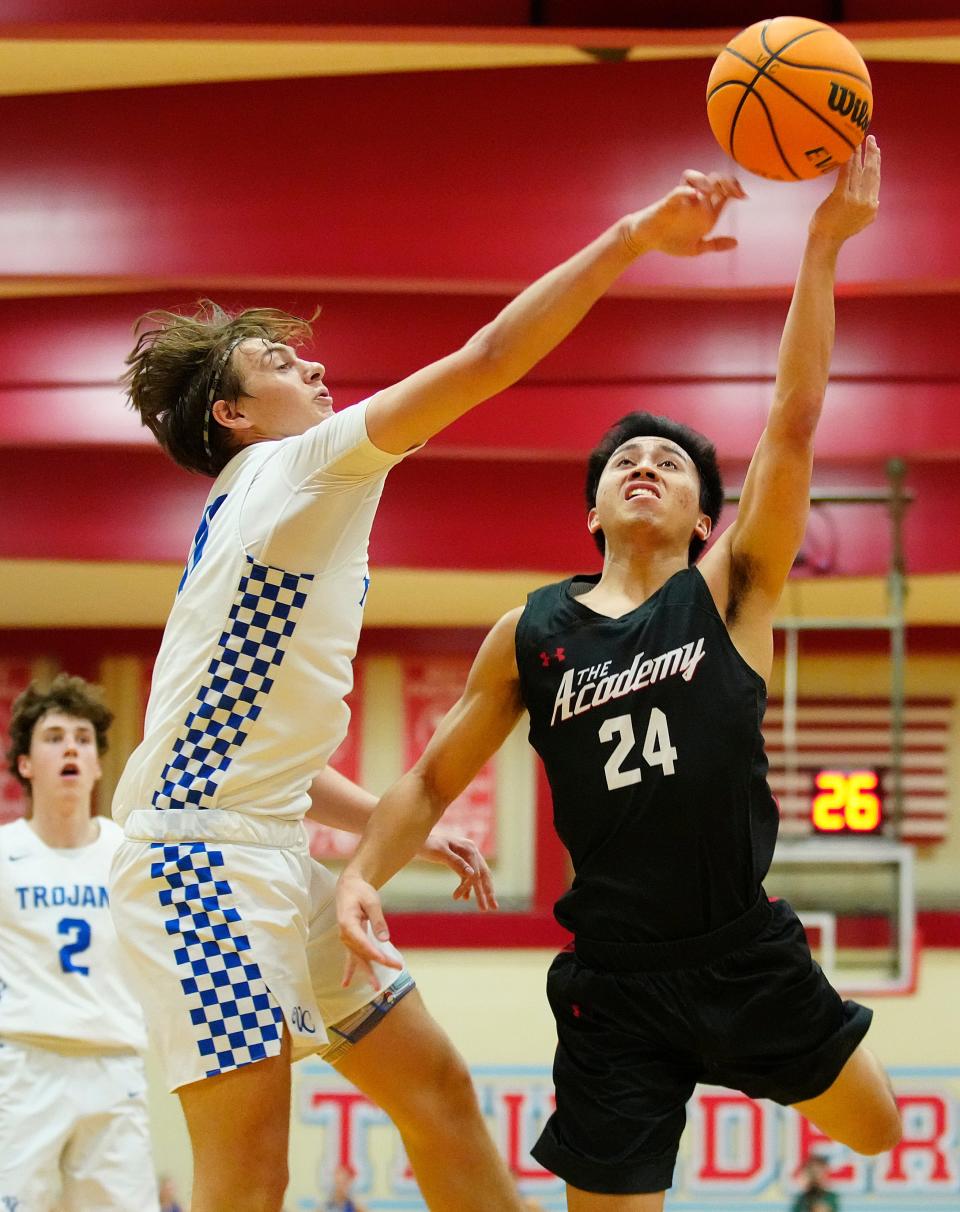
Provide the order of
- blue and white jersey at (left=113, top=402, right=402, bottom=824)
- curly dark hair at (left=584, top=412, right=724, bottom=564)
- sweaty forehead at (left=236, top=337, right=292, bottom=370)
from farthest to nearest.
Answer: curly dark hair at (left=584, top=412, right=724, bottom=564) < sweaty forehead at (left=236, top=337, right=292, bottom=370) < blue and white jersey at (left=113, top=402, right=402, bottom=824)

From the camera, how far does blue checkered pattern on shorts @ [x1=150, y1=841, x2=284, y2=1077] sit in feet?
10.7

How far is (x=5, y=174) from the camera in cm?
779

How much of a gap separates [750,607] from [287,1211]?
8562mm

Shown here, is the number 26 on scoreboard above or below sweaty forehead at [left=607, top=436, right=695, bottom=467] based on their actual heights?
below

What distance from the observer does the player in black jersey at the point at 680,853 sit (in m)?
3.48

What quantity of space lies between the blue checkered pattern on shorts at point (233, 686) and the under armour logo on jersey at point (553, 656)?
0.60m

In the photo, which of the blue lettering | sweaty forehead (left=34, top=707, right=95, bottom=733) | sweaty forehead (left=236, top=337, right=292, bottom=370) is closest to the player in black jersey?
the blue lettering

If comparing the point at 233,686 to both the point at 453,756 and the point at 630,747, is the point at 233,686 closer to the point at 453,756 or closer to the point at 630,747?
the point at 453,756

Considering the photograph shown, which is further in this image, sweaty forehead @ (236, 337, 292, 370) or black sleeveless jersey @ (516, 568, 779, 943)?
sweaty forehead @ (236, 337, 292, 370)

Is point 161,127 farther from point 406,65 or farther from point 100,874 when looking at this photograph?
point 100,874

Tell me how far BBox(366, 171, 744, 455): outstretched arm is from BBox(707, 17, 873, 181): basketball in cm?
57

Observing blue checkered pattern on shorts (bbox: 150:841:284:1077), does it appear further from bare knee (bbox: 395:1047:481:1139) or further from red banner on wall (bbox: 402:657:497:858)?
red banner on wall (bbox: 402:657:497:858)

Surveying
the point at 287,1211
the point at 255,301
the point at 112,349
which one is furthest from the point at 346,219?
the point at 287,1211

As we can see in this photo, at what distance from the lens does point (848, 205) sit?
11.4ft
